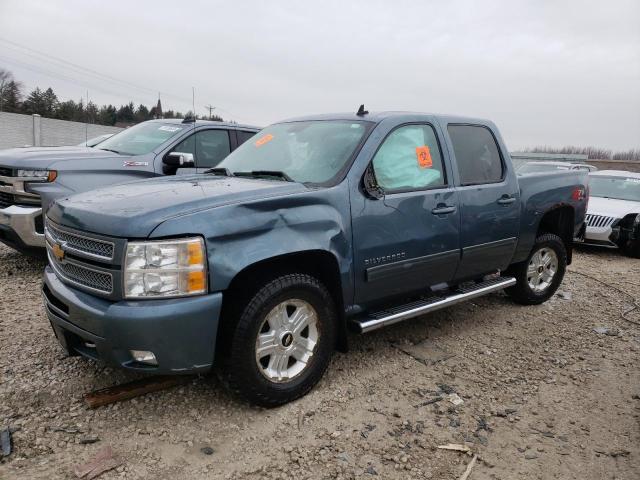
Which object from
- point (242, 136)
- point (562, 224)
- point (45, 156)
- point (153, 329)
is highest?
point (242, 136)

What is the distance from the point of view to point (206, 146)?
6285mm

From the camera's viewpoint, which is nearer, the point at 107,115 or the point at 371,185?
the point at 371,185

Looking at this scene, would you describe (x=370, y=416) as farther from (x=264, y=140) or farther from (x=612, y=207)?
(x=612, y=207)

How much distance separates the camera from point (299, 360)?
3.13 m

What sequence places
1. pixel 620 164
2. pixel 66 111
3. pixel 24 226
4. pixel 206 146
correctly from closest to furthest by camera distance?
pixel 24 226
pixel 206 146
pixel 620 164
pixel 66 111

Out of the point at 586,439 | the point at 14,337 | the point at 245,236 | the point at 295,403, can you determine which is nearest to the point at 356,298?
the point at 295,403

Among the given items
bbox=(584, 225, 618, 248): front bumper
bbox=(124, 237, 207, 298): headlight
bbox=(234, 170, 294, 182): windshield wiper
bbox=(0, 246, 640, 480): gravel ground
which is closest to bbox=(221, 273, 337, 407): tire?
bbox=(0, 246, 640, 480): gravel ground

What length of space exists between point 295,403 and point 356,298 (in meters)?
0.79

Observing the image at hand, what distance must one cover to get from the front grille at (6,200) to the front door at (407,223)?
12.7 feet

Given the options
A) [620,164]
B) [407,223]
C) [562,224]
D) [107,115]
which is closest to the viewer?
[407,223]

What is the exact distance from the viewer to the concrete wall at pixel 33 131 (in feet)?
68.9

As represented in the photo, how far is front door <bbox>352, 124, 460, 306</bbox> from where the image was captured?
11.0 feet

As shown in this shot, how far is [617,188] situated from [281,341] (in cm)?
958

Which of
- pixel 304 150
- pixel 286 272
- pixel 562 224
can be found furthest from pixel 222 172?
pixel 562 224
